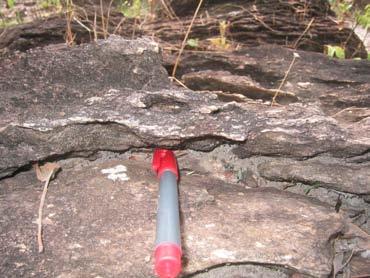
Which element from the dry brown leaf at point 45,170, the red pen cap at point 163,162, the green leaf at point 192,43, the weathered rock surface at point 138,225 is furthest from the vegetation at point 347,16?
the dry brown leaf at point 45,170

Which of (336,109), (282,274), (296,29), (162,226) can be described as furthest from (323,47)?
(162,226)

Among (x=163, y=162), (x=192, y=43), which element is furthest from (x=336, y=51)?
(x=163, y=162)

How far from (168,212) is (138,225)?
0.39ft

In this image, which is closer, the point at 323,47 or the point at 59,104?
the point at 59,104

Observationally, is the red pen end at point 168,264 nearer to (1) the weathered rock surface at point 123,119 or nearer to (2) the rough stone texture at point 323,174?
(1) the weathered rock surface at point 123,119

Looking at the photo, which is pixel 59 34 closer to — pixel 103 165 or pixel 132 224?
pixel 103 165

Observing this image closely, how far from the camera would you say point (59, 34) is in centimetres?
175

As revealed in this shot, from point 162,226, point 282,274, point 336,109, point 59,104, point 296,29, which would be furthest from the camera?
point 296,29

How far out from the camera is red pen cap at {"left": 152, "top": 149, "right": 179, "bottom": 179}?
1184 millimetres

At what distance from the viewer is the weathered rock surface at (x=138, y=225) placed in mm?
970

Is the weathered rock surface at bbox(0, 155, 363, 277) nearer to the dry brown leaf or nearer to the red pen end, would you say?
the dry brown leaf

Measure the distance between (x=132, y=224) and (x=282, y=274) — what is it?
0.40 m

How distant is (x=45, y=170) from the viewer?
3.96ft

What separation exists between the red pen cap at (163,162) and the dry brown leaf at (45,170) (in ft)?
0.94
